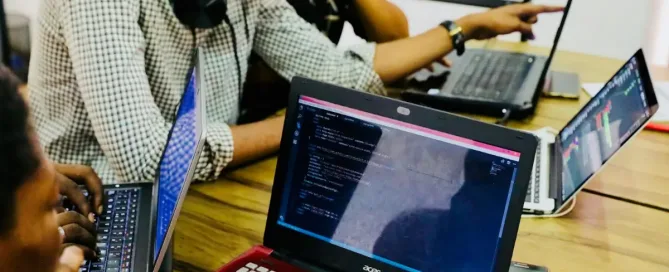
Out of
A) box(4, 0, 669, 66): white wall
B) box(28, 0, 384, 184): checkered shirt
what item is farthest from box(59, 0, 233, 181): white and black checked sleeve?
box(4, 0, 669, 66): white wall

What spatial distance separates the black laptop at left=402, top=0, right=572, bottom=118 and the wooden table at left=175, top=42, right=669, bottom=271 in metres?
0.26

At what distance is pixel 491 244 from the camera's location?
0.77 meters

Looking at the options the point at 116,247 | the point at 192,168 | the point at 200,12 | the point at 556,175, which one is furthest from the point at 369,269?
the point at 200,12

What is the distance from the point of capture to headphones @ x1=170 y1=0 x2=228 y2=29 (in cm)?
121

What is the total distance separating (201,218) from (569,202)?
605 mm

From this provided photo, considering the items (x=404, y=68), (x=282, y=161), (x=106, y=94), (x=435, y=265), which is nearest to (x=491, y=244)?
(x=435, y=265)

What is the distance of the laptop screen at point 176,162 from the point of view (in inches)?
34.2

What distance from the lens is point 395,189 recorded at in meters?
0.82

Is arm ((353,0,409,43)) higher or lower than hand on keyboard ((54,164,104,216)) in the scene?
higher

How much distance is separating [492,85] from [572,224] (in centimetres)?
52

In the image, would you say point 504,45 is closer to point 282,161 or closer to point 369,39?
point 369,39

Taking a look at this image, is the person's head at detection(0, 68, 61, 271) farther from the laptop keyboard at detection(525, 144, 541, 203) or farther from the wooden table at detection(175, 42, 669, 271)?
the laptop keyboard at detection(525, 144, 541, 203)

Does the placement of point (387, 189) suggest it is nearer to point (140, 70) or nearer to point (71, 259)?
point (71, 259)

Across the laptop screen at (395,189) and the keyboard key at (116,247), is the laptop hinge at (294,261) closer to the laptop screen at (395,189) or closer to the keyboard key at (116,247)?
the laptop screen at (395,189)
